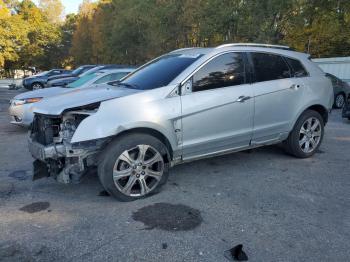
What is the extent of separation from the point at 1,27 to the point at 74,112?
26979 millimetres

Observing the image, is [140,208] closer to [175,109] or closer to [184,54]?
[175,109]

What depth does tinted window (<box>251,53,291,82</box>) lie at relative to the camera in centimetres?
518

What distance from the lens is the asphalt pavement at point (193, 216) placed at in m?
3.18

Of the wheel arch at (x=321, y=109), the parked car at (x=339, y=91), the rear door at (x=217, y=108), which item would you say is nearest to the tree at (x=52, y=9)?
the parked car at (x=339, y=91)

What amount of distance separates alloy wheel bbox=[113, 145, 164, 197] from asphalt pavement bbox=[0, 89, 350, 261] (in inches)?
6.9

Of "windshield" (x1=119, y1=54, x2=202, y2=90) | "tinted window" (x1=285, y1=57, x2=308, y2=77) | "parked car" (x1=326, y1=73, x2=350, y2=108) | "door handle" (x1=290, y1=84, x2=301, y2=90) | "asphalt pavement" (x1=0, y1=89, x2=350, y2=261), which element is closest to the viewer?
"asphalt pavement" (x1=0, y1=89, x2=350, y2=261)

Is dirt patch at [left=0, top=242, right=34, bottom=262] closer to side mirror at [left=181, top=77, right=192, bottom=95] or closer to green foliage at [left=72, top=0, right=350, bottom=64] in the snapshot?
side mirror at [left=181, top=77, right=192, bottom=95]

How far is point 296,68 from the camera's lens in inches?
223

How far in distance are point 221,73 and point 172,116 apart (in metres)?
1.01

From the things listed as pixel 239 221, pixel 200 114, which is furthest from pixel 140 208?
pixel 200 114

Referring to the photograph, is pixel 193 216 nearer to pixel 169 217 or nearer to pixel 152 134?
pixel 169 217

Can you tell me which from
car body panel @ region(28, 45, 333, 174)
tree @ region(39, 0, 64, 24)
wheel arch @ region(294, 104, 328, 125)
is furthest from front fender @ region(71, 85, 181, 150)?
tree @ region(39, 0, 64, 24)

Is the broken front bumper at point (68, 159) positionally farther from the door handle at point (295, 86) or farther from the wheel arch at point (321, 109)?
the wheel arch at point (321, 109)

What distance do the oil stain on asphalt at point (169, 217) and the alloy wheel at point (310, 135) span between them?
9.04ft
